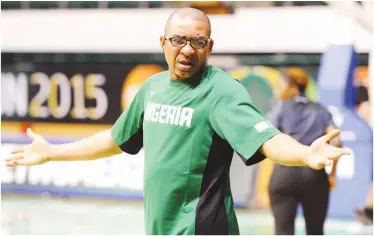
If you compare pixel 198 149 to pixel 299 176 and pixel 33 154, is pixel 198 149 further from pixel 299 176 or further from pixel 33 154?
pixel 299 176

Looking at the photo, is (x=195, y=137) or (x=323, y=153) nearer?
(x=323, y=153)

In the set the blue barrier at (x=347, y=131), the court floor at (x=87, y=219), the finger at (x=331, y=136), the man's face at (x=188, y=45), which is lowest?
the court floor at (x=87, y=219)

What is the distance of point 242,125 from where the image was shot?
3516mm

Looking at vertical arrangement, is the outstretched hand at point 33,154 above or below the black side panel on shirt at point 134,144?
below

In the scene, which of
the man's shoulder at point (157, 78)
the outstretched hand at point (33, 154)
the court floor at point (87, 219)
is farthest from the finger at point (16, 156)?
the court floor at point (87, 219)

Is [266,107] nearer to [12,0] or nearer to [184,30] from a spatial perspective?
[12,0]

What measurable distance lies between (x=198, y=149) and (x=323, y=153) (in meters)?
0.62

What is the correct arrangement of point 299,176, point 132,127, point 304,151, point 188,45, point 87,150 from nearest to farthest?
point 304,151 → point 188,45 → point 132,127 → point 87,150 → point 299,176

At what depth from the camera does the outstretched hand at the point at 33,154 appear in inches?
173

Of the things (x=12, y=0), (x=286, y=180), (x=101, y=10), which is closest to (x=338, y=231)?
(x=286, y=180)

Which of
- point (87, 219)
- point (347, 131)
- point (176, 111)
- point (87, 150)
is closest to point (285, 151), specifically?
point (176, 111)

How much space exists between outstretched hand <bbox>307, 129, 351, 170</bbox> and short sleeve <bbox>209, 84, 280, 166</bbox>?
26 centimetres

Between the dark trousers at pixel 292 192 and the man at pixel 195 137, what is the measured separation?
9.67 ft

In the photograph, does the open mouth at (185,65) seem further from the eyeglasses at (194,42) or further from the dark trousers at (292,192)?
the dark trousers at (292,192)
